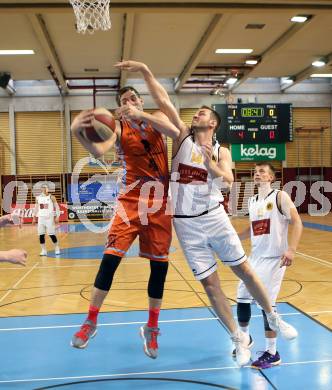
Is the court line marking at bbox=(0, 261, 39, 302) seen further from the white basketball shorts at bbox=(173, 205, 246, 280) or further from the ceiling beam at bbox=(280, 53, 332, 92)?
the ceiling beam at bbox=(280, 53, 332, 92)

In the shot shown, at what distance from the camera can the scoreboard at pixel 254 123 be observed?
62.3 ft

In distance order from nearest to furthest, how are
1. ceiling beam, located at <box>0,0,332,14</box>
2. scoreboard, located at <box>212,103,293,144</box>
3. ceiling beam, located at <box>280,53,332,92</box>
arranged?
ceiling beam, located at <box>0,0,332,14</box>
ceiling beam, located at <box>280,53,332,92</box>
scoreboard, located at <box>212,103,293,144</box>

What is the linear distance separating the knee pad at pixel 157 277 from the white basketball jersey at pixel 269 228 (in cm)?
98

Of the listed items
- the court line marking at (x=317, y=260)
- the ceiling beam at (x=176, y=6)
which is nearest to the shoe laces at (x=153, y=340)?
the court line marking at (x=317, y=260)

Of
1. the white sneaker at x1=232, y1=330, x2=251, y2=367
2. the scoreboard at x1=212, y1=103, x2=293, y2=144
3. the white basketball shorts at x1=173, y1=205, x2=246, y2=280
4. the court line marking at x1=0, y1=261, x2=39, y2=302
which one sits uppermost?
the scoreboard at x1=212, y1=103, x2=293, y2=144

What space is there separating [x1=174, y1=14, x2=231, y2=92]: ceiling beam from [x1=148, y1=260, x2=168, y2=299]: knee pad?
10302mm

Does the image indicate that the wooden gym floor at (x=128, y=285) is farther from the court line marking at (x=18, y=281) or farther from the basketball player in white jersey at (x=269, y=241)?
the basketball player in white jersey at (x=269, y=241)

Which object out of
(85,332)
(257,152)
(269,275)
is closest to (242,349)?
(269,275)

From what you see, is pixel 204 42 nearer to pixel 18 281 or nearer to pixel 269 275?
pixel 18 281

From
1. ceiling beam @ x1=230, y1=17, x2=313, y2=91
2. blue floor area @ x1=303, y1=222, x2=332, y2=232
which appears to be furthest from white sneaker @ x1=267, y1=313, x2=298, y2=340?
blue floor area @ x1=303, y1=222, x2=332, y2=232

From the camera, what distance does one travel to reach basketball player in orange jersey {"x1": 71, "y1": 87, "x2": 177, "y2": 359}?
3.75 metres

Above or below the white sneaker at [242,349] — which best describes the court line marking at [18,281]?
below

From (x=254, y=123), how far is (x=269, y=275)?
51.2ft

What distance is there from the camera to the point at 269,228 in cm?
443
